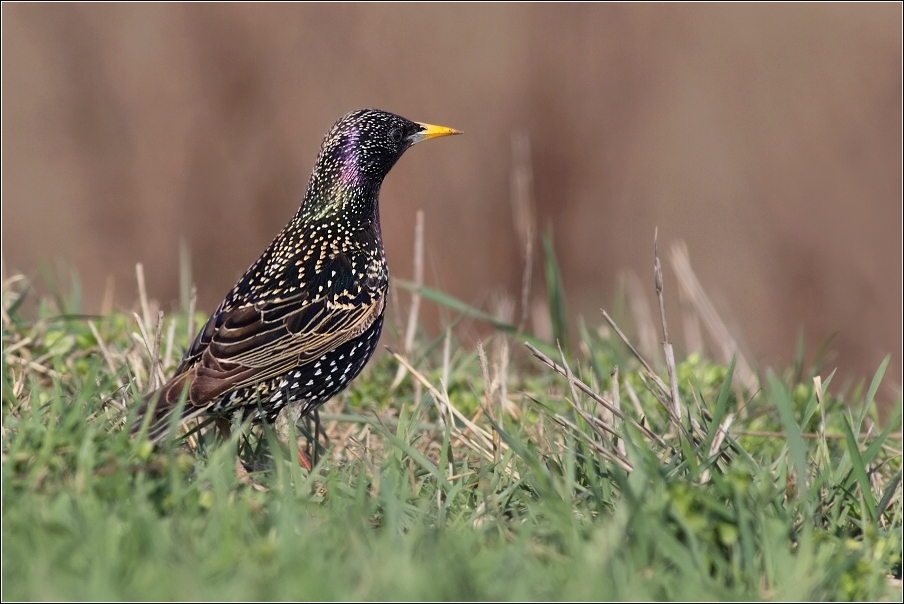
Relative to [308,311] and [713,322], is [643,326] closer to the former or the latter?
[713,322]

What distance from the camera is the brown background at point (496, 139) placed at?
33.1 feet

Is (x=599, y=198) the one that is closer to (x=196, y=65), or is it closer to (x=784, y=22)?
(x=784, y=22)

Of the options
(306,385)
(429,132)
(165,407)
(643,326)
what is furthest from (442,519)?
(643,326)

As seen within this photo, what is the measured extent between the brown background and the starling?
189 inches

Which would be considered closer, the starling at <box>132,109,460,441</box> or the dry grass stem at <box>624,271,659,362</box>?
the starling at <box>132,109,460,441</box>

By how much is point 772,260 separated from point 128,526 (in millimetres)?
8263

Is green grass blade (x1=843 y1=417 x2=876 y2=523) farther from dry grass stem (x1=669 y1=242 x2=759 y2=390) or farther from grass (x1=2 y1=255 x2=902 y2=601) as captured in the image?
dry grass stem (x1=669 y1=242 x2=759 y2=390)

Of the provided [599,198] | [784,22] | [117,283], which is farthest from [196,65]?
[784,22]

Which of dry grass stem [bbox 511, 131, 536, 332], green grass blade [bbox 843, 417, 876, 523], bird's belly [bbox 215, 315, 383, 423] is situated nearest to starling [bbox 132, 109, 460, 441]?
bird's belly [bbox 215, 315, 383, 423]

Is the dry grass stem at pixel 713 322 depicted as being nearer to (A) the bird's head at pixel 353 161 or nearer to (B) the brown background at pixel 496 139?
(A) the bird's head at pixel 353 161

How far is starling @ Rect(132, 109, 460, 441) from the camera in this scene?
4.21 metres

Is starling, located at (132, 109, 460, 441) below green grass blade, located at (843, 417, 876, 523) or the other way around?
the other way around

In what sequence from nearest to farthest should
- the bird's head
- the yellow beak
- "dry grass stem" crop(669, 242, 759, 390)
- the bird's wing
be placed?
the bird's wing
the bird's head
the yellow beak
"dry grass stem" crop(669, 242, 759, 390)

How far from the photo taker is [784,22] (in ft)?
34.8
